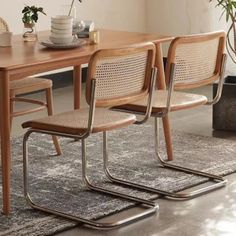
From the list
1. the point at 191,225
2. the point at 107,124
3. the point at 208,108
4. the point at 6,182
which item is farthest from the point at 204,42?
the point at 208,108

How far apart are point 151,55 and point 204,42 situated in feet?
1.24

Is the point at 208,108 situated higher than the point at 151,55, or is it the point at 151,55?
the point at 151,55

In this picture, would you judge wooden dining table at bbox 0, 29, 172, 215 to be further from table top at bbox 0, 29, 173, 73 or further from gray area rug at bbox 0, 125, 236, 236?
gray area rug at bbox 0, 125, 236, 236

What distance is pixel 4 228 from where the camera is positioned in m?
3.54

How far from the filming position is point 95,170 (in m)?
4.40

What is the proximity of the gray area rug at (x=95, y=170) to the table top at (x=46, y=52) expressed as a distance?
0.69m

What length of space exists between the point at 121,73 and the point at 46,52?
0.57 meters

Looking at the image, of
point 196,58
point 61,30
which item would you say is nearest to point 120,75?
point 196,58

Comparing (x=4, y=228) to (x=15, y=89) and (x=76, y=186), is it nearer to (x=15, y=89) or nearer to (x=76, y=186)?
(x=76, y=186)

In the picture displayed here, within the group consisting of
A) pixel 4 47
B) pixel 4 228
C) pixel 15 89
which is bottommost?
pixel 4 228

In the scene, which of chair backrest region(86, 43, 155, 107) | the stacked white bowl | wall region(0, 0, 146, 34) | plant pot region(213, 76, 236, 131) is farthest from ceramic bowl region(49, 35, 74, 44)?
wall region(0, 0, 146, 34)

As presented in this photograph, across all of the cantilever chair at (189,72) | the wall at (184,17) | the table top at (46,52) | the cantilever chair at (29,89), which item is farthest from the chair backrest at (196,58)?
the wall at (184,17)

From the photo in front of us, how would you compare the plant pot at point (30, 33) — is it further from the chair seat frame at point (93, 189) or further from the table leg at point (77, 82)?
the chair seat frame at point (93, 189)

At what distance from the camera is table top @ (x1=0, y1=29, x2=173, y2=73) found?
3715mm
